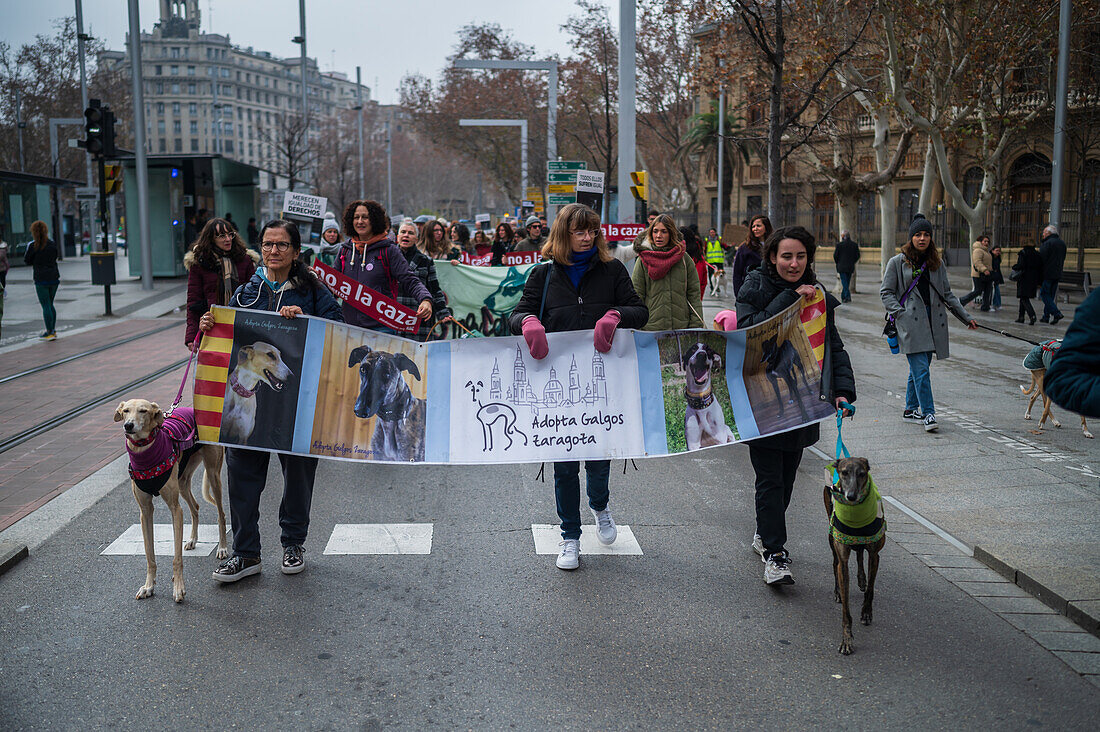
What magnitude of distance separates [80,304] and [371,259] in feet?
59.1

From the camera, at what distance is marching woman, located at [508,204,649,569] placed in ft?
17.8

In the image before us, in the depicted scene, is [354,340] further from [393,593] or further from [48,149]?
[48,149]

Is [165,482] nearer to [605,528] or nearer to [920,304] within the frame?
[605,528]

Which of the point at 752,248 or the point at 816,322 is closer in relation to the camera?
the point at 816,322

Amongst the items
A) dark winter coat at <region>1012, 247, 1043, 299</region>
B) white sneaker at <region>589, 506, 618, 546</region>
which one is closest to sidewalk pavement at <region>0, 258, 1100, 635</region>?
white sneaker at <region>589, 506, 618, 546</region>

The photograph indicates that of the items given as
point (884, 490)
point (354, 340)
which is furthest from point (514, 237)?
point (354, 340)

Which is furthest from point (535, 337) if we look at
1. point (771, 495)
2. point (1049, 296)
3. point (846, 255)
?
point (846, 255)

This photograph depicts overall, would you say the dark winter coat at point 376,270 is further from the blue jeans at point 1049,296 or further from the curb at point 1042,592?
the blue jeans at point 1049,296

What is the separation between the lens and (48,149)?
54844 mm

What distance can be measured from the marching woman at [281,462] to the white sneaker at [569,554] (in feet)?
4.66

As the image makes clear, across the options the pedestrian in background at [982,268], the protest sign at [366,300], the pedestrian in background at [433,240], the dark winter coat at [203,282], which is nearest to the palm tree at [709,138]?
the pedestrian in background at [982,268]

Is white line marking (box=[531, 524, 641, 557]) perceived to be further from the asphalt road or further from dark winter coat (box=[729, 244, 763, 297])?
dark winter coat (box=[729, 244, 763, 297])

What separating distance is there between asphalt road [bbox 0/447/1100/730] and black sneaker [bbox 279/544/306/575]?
0.27 feet

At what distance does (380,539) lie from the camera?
6.21 meters
